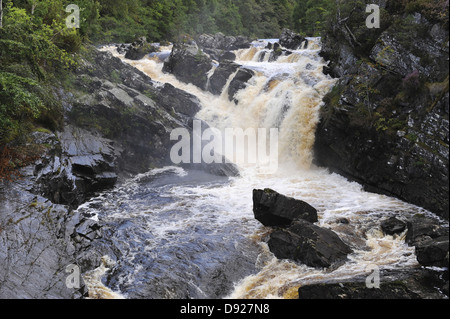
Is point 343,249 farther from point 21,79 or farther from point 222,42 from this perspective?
point 222,42

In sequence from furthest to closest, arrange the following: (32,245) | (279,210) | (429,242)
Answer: (279,210), (429,242), (32,245)

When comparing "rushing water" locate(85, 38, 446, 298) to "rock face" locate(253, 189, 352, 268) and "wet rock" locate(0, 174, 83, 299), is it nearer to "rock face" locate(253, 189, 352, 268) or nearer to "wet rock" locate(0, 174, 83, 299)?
"rock face" locate(253, 189, 352, 268)

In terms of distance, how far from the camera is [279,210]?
12.2m

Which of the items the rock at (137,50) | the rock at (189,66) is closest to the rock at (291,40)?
the rock at (189,66)

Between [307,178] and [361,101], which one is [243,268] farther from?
[361,101]

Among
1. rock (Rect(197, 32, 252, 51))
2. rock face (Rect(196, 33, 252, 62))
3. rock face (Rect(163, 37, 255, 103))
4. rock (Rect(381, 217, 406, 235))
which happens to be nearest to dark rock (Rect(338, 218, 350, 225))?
rock (Rect(381, 217, 406, 235))

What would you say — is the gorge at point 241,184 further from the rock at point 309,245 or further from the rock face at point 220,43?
the rock face at point 220,43

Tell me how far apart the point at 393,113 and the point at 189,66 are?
706 inches

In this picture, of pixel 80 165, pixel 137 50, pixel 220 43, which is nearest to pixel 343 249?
pixel 80 165

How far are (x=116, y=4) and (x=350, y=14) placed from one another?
26751 millimetres

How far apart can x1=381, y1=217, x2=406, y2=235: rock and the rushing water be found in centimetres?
25

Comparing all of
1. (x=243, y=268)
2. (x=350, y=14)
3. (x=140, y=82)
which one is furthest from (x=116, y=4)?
(x=243, y=268)

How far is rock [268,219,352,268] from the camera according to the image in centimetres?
964
